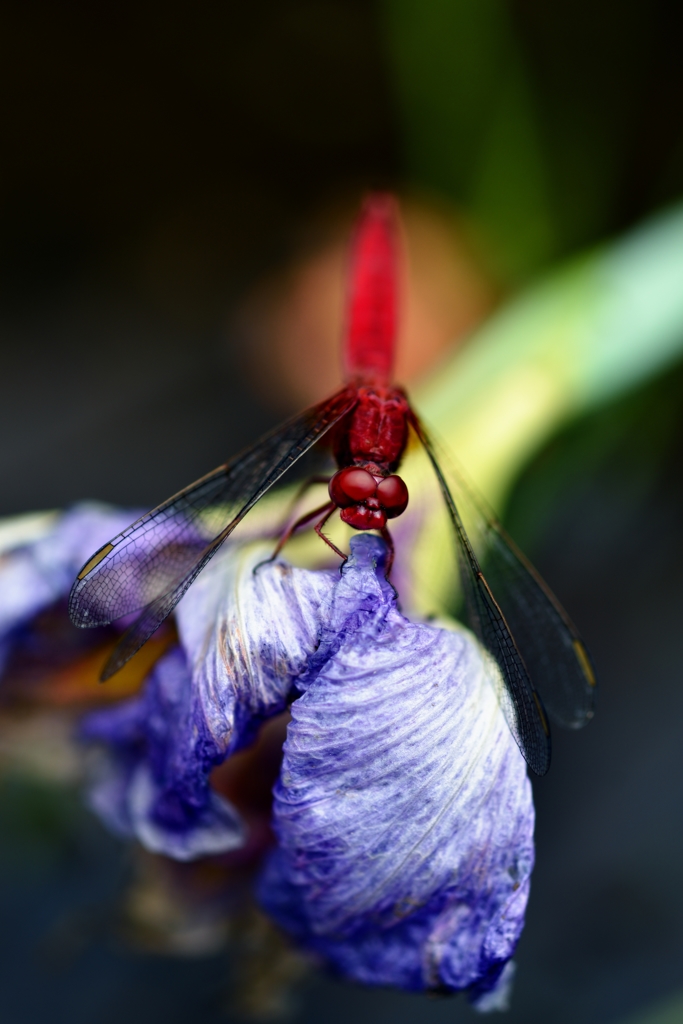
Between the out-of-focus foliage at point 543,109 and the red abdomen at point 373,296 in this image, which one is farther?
the out-of-focus foliage at point 543,109

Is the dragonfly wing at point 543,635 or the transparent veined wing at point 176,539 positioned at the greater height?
the transparent veined wing at point 176,539

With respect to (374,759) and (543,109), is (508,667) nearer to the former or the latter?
(374,759)

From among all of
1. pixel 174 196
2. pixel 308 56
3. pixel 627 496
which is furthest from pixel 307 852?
pixel 308 56

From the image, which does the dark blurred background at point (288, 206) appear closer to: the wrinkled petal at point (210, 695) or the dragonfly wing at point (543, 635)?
the dragonfly wing at point (543, 635)

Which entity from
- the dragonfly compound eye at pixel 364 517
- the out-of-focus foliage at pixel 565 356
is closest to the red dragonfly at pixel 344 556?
the dragonfly compound eye at pixel 364 517

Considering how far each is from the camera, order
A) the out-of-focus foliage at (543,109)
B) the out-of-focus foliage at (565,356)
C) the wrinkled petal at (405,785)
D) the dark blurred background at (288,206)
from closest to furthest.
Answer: the wrinkled petal at (405,785) → the out-of-focus foliage at (565,356) → the dark blurred background at (288,206) → the out-of-focus foliage at (543,109)

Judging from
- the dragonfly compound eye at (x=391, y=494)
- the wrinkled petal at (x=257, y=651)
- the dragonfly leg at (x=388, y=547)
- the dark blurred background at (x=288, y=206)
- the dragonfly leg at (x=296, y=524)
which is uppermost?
the dark blurred background at (x=288, y=206)

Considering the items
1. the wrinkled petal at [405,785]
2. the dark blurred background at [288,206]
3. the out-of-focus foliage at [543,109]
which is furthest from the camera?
the out-of-focus foliage at [543,109]
